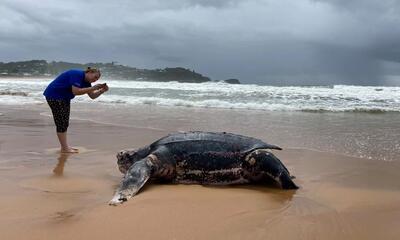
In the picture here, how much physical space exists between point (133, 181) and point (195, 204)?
0.71 meters

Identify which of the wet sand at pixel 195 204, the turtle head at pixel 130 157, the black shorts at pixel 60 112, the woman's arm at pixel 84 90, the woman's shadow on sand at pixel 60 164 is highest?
the woman's arm at pixel 84 90

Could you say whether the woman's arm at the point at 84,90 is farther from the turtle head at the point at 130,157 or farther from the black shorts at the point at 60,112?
the turtle head at the point at 130,157

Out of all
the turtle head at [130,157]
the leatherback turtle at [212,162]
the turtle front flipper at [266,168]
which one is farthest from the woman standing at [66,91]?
the turtle front flipper at [266,168]

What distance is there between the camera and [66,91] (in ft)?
23.0

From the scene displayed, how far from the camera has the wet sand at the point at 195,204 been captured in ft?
9.86

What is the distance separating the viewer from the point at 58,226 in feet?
9.96

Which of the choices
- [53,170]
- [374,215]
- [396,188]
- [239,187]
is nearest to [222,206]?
[239,187]

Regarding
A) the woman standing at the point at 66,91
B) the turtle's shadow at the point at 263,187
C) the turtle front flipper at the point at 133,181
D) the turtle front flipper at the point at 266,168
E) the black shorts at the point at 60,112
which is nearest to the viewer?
the turtle front flipper at the point at 133,181

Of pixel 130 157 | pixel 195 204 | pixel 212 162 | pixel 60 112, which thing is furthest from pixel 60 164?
pixel 195 204

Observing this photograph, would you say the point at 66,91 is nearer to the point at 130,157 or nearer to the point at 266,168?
the point at 130,157

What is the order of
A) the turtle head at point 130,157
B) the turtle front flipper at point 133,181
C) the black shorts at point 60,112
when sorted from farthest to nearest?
the black shorts at point 60,112
the turtle head at point 130,157
the turtle front flipper at point 133,181

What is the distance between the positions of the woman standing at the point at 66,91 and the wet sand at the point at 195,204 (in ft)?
2.56

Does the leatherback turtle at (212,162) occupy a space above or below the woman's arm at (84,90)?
below

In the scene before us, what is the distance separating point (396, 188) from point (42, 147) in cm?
485
